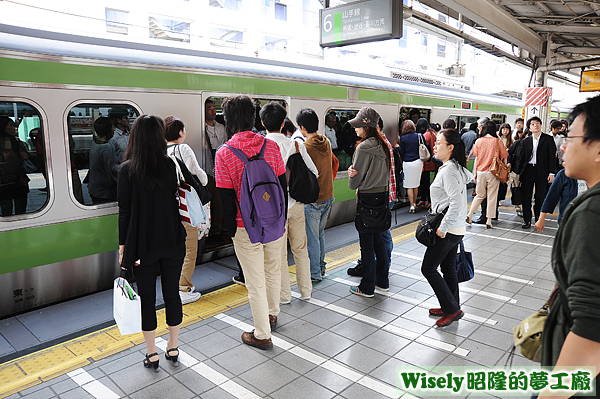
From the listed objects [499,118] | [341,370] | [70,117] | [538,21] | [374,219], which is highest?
[538,21]

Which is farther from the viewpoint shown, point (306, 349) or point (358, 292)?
point (358, 292)

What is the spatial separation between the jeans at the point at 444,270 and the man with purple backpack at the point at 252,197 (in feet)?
4.32

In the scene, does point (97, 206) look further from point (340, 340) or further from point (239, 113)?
point (340, 340)

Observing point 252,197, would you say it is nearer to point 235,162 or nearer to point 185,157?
point 235,162

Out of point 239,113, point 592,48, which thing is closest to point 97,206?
point 239,113

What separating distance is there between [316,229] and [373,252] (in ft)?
2.32

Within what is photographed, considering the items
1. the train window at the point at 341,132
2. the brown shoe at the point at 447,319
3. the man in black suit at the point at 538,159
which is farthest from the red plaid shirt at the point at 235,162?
the man in black suit at the point at 538,159

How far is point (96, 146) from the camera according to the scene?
433 cm

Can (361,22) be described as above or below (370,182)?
above

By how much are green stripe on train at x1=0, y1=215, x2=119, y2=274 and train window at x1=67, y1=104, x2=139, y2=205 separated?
0.86 feet

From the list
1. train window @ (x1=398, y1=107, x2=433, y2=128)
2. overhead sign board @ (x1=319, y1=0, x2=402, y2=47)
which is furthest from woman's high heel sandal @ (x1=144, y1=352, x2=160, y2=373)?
train window @ (x1=398, y1=107, x2=433, y2=128)

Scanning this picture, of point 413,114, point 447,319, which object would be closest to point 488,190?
point 413,114

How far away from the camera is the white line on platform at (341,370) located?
3008 mm

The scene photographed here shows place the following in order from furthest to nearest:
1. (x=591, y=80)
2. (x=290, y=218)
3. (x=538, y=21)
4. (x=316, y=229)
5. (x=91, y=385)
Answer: (x=591, y=80), (x=538, y=21), (x=316, y=229), (x=290, y=218), (x=91, y=385)
